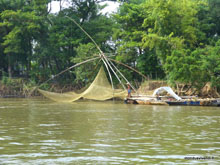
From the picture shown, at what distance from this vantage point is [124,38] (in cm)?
3378

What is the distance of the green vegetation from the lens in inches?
980

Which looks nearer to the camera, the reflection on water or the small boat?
the reflection on water

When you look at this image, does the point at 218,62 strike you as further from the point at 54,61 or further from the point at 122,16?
the point at 54,61

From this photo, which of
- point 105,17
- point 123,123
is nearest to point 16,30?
point 105,17

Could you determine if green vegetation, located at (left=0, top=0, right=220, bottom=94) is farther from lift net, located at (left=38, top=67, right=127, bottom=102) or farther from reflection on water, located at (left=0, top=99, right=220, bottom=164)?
reflection on water, located at (left=0, top=99, right=220, bottom=164)

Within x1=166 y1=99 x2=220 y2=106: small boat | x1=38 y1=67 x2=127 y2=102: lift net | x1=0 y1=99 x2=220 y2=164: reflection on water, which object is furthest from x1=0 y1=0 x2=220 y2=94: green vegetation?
x1=0 y1=99 x2=220 y2=164: reflection on water

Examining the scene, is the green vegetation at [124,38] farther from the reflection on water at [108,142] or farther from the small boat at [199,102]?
the reflection on water at [108,142]

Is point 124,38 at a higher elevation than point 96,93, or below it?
higher

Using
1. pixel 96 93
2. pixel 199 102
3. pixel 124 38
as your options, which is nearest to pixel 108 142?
pixel 199 102

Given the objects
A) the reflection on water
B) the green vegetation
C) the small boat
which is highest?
the green vegetation

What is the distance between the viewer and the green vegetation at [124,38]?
24.9m

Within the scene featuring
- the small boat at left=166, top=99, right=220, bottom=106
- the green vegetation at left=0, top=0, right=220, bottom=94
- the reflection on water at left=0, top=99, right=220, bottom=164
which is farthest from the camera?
the green vegetation at left=0, top=0, right=220, bottom=94

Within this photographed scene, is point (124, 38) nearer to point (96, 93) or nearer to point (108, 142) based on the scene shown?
point (96, 93)

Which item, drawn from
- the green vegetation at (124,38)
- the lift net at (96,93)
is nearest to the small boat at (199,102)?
the green vegetation at (124,38)
